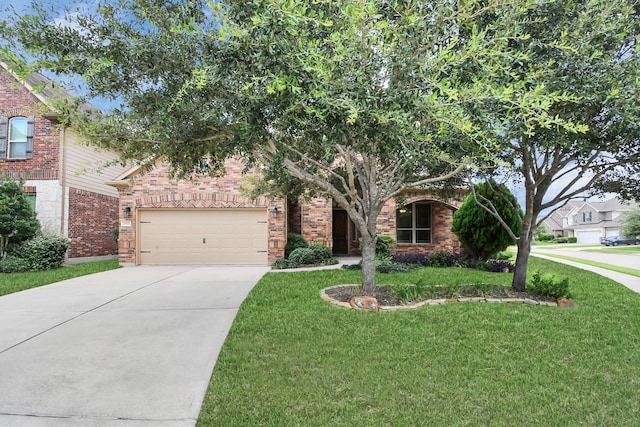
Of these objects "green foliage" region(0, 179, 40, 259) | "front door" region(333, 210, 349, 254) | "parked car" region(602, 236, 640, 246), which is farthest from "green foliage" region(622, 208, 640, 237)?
"green foliage" region(0, 179, 40, 259)

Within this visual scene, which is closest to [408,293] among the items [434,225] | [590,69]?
[590,69]

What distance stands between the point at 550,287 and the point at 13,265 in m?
13.5

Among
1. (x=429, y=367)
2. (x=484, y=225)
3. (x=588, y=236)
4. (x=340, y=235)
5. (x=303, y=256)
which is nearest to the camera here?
(x=429, y=367)

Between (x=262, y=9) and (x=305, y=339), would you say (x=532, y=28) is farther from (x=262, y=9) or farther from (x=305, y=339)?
(x=305, y=339)

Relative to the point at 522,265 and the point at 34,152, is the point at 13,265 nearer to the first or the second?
the point at 34,152

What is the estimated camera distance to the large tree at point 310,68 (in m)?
3.42

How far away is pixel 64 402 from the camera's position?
3074 millimetres

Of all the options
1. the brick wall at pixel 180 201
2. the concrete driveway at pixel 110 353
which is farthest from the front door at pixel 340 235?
the concrete driveway at pixel 110 353

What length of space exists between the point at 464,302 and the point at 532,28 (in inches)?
165

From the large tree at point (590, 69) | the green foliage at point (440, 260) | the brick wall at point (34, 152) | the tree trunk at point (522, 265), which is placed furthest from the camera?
the brick wall at point (34, 152)

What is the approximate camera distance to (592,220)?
159 feet

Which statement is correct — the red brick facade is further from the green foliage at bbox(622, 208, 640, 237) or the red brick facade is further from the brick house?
the green foliage at bbox(622, 208, 640, 237)

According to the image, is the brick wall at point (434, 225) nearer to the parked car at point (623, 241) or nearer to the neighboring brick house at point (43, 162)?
the neighboring brick house at point (43, 162)

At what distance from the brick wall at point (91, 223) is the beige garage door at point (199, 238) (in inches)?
122
